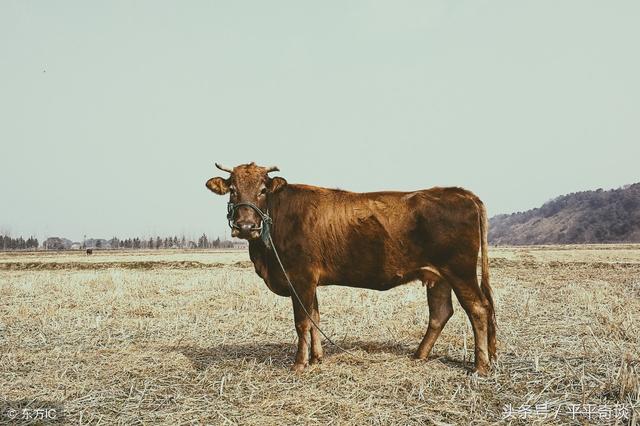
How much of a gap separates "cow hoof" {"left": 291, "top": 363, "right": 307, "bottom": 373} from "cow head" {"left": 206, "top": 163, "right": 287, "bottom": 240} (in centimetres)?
189

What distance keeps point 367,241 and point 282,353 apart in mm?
2489

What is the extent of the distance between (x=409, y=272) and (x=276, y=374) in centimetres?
231

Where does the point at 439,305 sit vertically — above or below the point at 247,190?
below

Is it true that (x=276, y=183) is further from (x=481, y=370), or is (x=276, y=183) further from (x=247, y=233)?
(x=481, y=370)

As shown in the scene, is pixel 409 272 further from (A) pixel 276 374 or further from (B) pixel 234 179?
(B) pixel 234 179

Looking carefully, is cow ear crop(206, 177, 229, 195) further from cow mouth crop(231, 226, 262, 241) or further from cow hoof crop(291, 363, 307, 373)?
cow hoof crop(291, 363, 307, 373)

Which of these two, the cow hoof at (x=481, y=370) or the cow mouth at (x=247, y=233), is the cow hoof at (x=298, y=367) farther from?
the cow hoof at (x=481, y=370)

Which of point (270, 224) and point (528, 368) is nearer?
point (528, 368)

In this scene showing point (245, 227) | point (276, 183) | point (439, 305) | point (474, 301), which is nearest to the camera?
point (245, 227)

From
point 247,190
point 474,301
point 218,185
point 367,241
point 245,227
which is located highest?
point 218,185

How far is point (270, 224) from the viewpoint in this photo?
758 cm

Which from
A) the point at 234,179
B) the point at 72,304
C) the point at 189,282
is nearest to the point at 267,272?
the point at 234,179

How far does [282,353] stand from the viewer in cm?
839

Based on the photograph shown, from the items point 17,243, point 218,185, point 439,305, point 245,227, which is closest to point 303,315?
point 245,227
